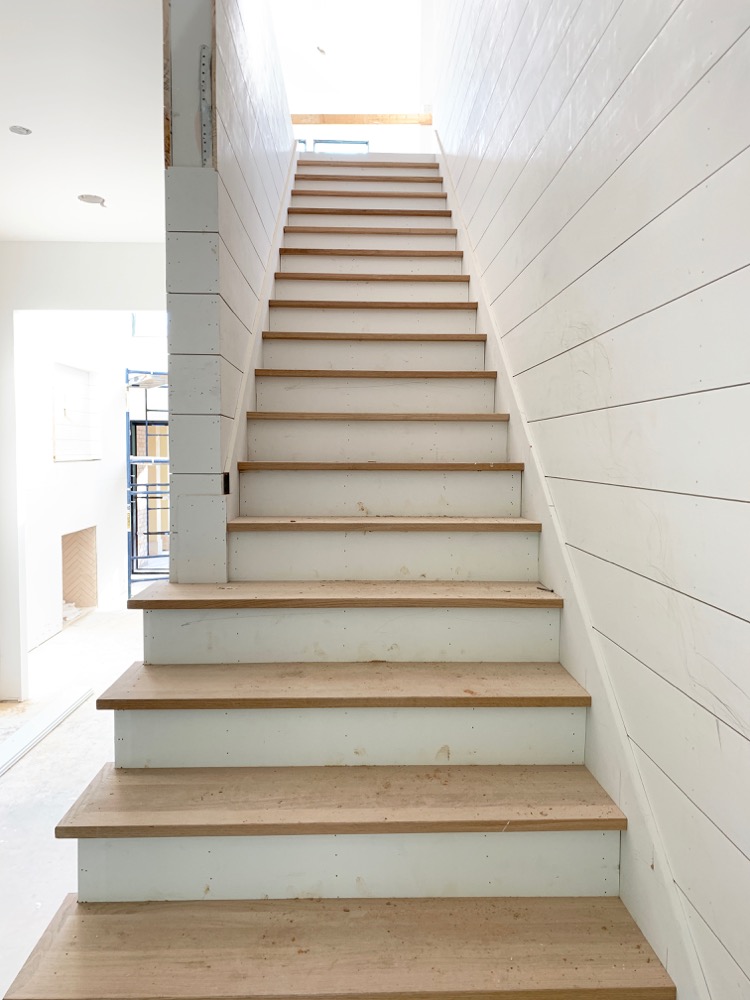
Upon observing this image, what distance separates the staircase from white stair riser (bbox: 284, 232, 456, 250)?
1.61 meters

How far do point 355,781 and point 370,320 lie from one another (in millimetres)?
1836

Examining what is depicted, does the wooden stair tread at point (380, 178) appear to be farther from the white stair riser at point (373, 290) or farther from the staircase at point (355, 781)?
the staircase at point (355, 781)

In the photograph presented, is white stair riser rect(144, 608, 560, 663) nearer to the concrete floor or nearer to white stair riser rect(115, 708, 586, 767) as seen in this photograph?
white stair riser rect(115, 708, 586, 767)

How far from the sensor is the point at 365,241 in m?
3.05

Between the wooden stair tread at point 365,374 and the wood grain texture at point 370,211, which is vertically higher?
the wood grain texture at point 370,211

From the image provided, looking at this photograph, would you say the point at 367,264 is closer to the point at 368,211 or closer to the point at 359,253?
the point at 359,253

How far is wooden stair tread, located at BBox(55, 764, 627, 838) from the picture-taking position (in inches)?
45.9

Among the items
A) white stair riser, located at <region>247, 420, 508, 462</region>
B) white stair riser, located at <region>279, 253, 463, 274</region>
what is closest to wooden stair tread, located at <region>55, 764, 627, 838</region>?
white stair riser, located at <region>247, 420, 508, 462</region>

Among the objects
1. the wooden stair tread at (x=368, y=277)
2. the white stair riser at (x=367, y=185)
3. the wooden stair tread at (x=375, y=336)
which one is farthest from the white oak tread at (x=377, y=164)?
the wooden stair tread at (x=375, y=336)

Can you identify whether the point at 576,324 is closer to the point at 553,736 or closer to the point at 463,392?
the point at 463,392

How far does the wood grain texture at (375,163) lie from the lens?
3754 mm

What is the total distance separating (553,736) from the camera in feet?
4.48

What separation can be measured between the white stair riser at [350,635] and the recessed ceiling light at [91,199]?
278cm

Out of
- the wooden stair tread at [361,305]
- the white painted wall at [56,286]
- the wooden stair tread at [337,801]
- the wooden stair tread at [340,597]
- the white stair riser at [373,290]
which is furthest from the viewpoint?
the white painted wall at [56,286]
